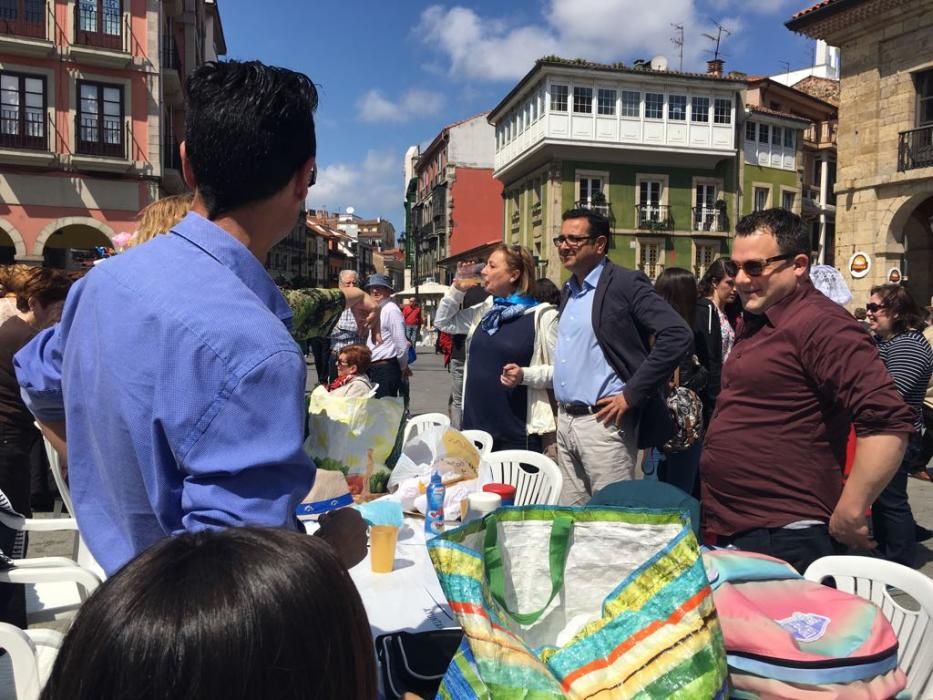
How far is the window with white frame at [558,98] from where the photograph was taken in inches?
1220

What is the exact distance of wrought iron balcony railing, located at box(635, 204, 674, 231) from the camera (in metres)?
33.0

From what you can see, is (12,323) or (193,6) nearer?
(12,323)

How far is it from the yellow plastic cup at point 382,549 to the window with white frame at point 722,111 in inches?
1383

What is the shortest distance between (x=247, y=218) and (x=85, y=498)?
573mm

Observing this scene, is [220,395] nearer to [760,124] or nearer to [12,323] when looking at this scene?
[12,323]

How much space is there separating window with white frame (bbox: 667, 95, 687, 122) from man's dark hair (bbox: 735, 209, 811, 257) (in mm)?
33029

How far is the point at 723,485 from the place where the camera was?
2.51m

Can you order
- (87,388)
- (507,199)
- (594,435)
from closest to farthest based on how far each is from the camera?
(87,388)
(594,435)
(507,199)

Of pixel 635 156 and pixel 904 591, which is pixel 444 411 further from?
pixel 635 156

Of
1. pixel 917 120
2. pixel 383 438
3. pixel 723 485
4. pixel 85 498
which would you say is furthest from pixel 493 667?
pixel 917 120

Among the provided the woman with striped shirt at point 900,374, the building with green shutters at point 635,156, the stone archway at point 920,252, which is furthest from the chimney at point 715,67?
the woman with striped shirt at point 900,374

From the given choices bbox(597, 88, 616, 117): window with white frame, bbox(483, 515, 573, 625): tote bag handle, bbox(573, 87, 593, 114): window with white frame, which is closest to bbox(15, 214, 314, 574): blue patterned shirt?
bbox(483, 515, 573, 625): tote bag handle

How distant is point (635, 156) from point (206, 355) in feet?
112

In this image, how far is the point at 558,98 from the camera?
3122 cm
